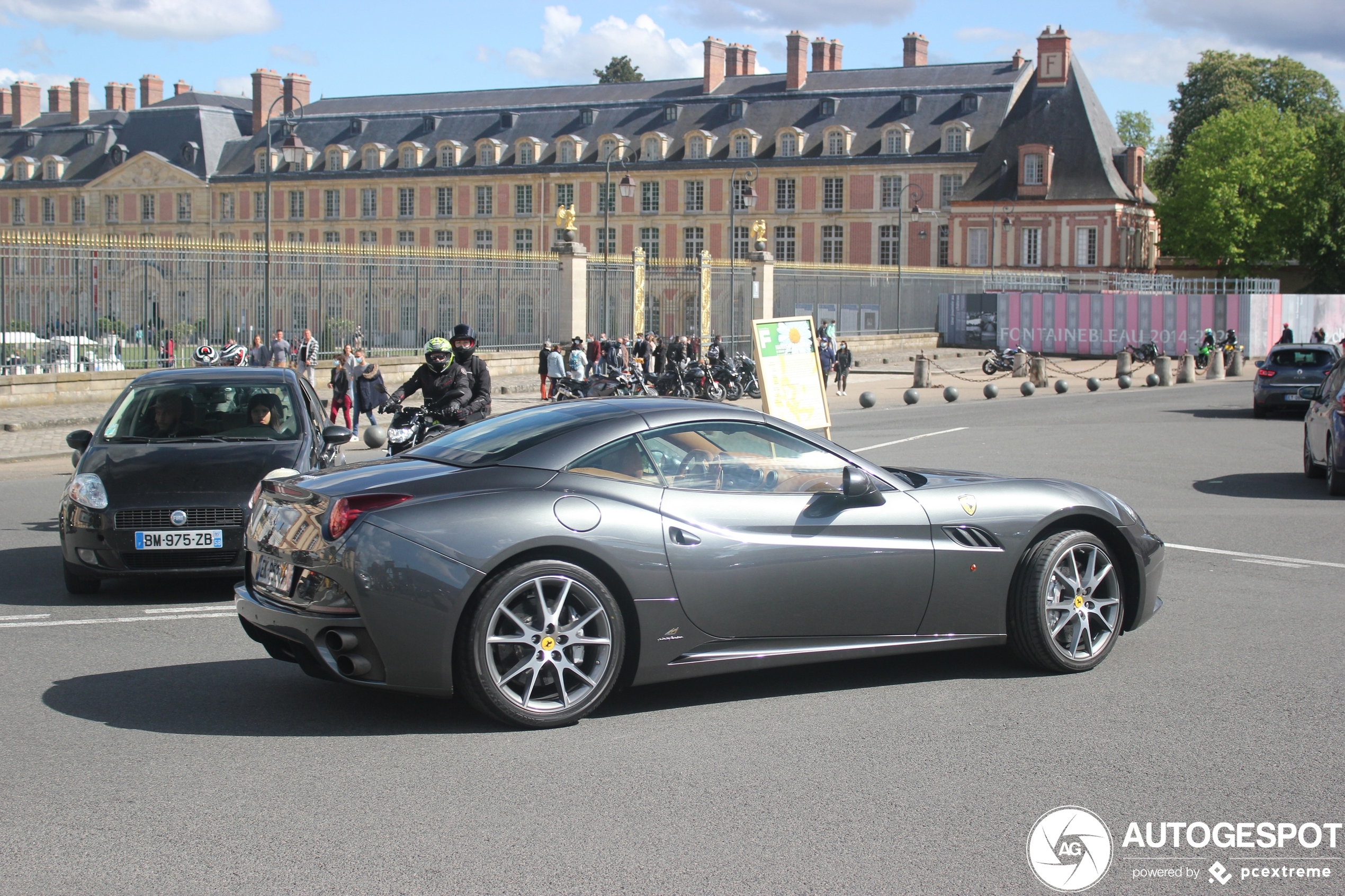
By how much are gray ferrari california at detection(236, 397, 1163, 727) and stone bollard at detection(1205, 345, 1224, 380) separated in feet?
132

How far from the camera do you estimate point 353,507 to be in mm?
5457

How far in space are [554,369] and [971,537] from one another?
25.9m

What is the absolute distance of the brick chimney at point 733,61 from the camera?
91312 mm

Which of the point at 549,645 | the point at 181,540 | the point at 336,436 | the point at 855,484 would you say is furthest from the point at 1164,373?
the point at 549,645

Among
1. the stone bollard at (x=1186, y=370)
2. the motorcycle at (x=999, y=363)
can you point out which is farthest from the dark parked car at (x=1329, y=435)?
the motorcycle at (x=999, y=363)

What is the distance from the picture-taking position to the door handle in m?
5.68

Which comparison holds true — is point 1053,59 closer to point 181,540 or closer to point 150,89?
point 150,89

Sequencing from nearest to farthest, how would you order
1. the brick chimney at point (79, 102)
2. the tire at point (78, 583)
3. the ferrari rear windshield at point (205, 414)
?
the tire at point (78, 583) → the ferrari rear windshield at point (205, 414) → the brick chimney at point (79, 102)

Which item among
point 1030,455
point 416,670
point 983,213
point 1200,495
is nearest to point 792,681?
point 416,670

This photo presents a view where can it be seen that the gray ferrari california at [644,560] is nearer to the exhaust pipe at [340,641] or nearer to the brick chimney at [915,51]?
the exhaust pipe at [340,641]

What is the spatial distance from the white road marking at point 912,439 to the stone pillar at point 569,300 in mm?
15691

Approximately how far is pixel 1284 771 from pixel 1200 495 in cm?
978

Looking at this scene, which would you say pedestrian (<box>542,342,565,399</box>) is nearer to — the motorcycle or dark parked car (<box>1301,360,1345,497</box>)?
the motorcycle

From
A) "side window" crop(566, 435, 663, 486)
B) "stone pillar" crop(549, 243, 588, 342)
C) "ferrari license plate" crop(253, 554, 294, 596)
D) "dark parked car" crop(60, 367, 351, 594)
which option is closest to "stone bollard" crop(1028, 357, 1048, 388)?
"stone pillar" crop(549, 243, 588, 342)
